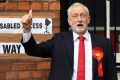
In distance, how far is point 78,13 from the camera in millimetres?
3660

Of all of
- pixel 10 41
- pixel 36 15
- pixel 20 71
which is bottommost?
pixel 20 71

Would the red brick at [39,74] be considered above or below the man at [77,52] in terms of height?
below

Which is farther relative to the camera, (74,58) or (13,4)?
(13,4)

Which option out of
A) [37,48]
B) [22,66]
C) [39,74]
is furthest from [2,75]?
[37,48]

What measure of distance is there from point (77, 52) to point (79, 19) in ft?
0.98

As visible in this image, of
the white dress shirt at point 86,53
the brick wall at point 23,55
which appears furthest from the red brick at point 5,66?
the white dress shirt at point 86,53

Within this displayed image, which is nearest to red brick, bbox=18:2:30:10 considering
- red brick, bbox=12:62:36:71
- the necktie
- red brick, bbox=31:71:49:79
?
red brick, bbox=12:62:36:71

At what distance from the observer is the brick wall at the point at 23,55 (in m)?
5.09

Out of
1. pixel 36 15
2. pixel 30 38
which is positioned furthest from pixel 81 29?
pixel 36 15

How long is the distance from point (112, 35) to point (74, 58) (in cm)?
198

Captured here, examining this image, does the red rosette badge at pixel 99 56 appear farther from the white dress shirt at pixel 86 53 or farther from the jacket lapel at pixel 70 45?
the jacket lapel at pixel 70 45

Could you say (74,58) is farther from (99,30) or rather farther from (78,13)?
(99,30)

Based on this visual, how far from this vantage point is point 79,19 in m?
3.64

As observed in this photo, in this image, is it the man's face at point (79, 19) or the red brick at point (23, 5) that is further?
the red brick at point (23, 5)
